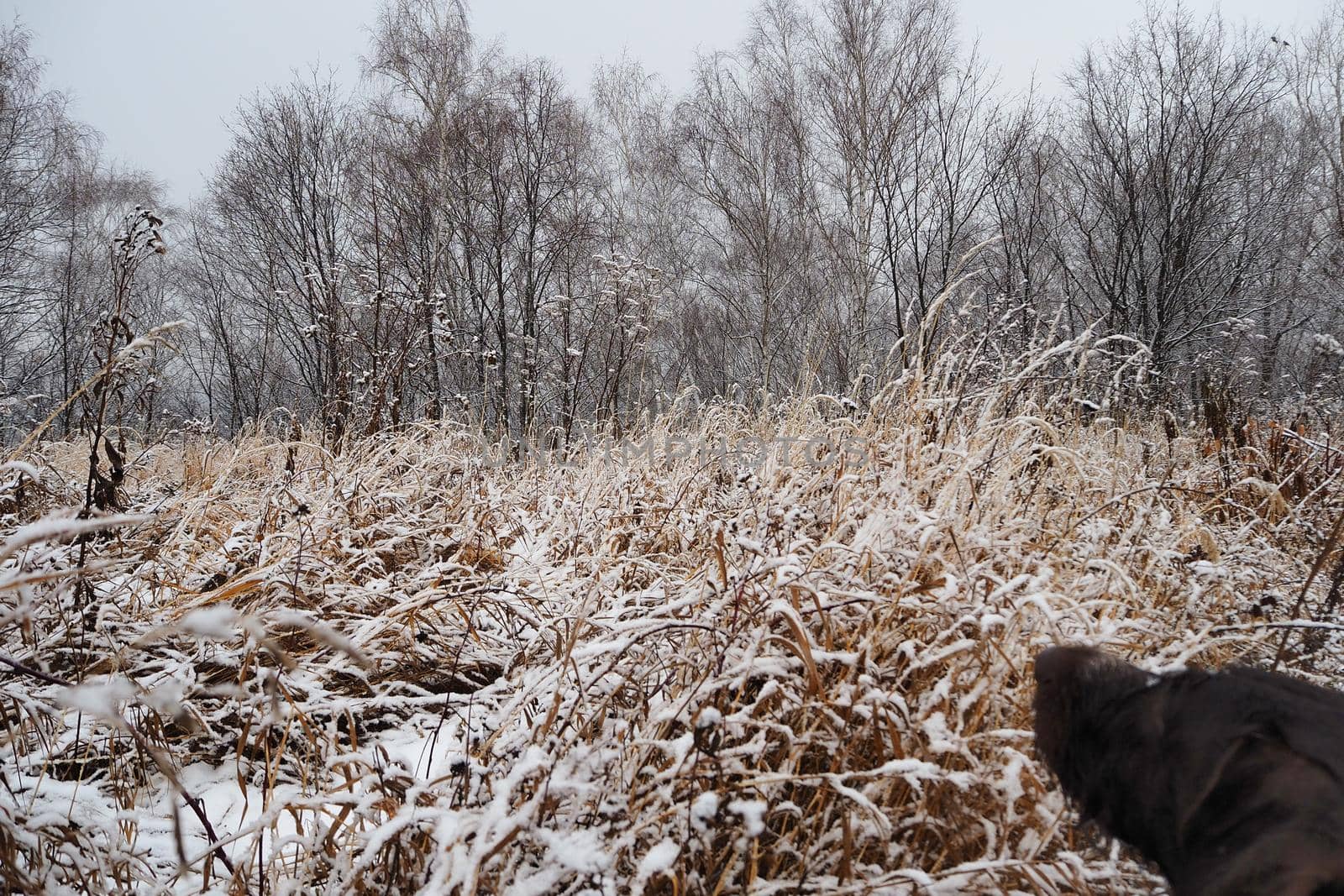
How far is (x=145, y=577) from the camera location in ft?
6.85

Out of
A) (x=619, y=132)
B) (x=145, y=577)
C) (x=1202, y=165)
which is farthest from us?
(x=619, y=132)

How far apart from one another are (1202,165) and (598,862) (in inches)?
457

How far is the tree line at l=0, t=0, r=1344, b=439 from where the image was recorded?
9.05 m

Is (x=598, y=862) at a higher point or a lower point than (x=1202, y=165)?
lower

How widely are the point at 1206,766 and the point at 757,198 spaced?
13303 mm

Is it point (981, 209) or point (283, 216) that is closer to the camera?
point (981, 209)

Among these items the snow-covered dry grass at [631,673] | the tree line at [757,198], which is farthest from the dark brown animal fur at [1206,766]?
the tree line at [757,198]

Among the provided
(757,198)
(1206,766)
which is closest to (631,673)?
(1206,766)

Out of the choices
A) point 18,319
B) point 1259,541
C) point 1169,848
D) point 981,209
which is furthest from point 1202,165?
point 18,319

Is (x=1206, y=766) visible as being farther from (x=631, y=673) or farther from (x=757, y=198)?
(x=757, y=198)

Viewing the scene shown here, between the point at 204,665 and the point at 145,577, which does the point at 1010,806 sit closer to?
the point at 204,665

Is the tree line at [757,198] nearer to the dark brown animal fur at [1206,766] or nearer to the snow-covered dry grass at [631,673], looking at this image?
the snow-covered dry grass at [631,673]

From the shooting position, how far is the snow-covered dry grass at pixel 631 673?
932mm

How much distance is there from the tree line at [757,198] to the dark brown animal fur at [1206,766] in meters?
5.80
